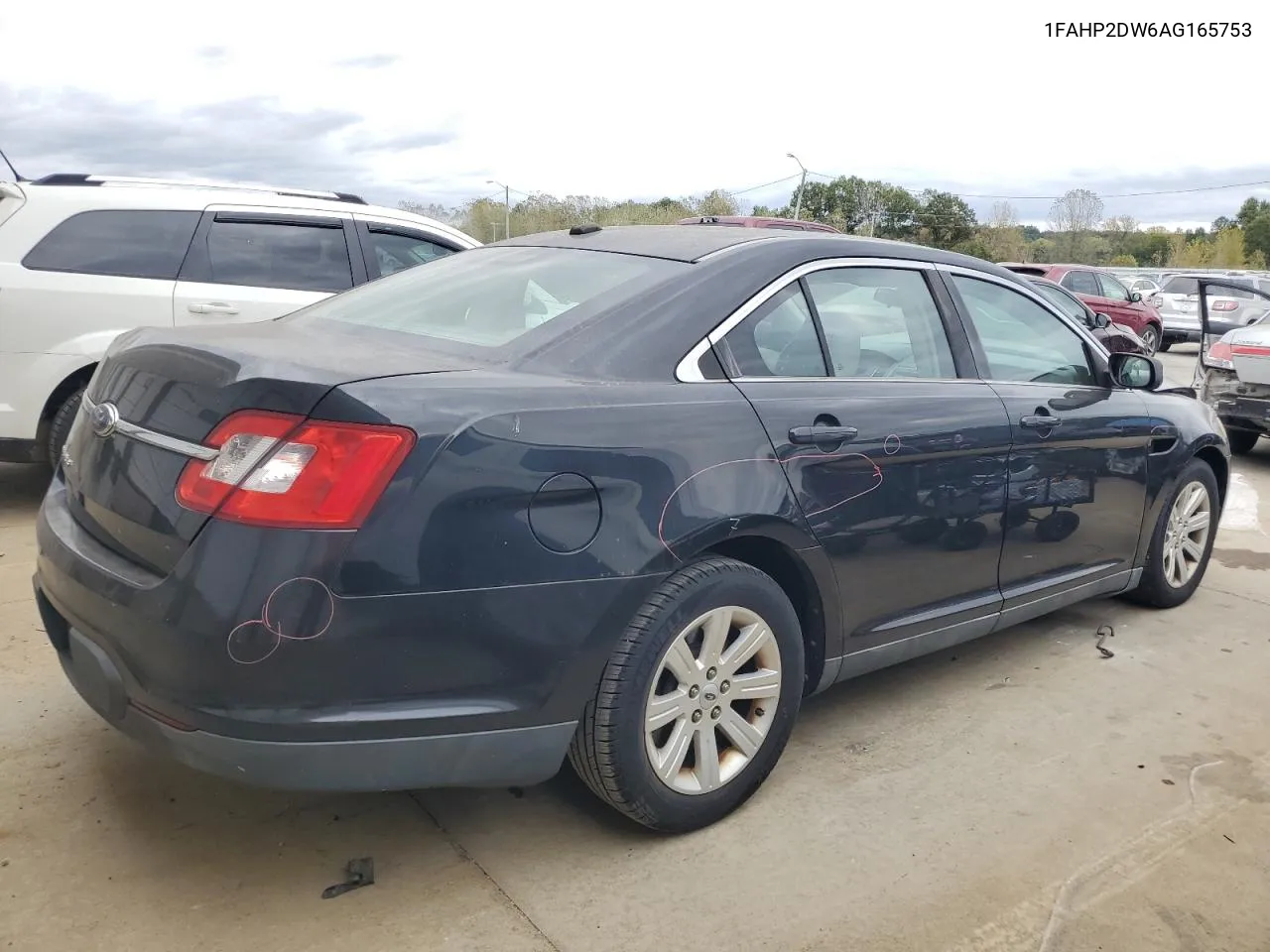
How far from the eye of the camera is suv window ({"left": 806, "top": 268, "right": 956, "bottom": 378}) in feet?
10.7

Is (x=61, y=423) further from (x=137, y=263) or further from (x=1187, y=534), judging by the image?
(x=1187, y=534)

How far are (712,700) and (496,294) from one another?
1.33 m

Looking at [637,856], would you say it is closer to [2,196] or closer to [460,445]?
[460,445]

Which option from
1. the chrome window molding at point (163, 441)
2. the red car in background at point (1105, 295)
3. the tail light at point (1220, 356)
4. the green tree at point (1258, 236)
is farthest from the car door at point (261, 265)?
the green tree at point (1258, 236)

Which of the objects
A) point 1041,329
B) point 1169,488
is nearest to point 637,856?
point 1041,329

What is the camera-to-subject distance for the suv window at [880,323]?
326 centimetres

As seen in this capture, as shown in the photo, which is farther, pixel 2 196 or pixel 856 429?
pixel 2 196

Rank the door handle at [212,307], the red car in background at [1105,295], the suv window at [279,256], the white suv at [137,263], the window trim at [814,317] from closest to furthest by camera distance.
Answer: the window trim at [814,317]
the white suv at [137,263]
the door handle at [212,307]
the suv window at [279,256]
the red car in background at [1105,295]

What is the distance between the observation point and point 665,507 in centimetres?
255

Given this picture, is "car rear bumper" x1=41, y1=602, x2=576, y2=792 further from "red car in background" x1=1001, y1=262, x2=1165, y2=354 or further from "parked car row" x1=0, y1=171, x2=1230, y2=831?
"red car in background" x1=1001, y1=262, x2=1165, y2=354

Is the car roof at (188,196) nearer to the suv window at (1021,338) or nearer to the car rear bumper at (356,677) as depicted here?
the suv window at (1021,338)

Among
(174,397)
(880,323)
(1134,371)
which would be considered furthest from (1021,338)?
(174,397)

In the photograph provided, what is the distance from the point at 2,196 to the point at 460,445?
14.9 ft

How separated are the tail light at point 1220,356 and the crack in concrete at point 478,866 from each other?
7.59m
